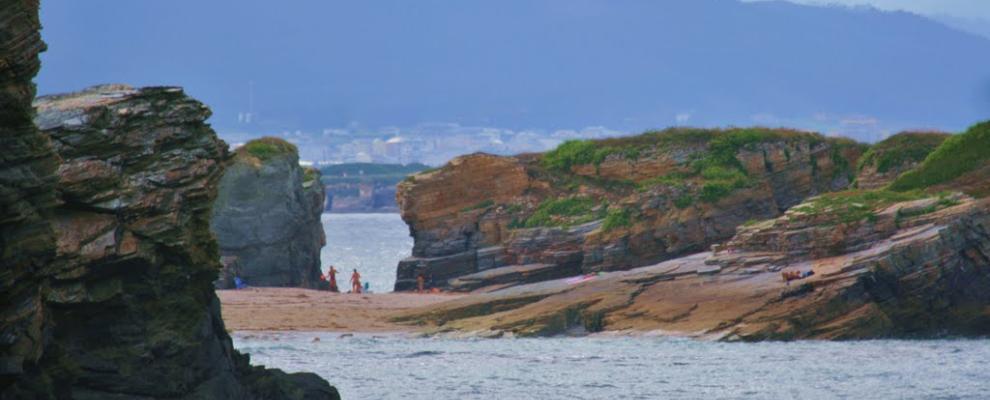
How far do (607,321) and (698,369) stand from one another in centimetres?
867

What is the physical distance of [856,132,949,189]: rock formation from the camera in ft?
206

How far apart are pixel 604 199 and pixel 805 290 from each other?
64.7ft

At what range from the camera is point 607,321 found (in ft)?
171

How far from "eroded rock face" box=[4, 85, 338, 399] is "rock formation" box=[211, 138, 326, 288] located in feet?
122

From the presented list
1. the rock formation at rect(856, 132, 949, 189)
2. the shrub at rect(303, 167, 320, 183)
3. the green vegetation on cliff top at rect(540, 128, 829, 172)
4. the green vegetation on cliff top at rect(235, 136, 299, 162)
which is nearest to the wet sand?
the green vegetation on cliff top at rect(235, 136, 299, 162)

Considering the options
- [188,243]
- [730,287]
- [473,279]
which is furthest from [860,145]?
[188,243]

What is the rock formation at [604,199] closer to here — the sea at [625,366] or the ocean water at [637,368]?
the sea at [625,366]

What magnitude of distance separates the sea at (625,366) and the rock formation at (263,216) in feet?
43.7

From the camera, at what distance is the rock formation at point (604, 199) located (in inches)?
2466

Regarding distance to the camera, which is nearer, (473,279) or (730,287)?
(730,287)

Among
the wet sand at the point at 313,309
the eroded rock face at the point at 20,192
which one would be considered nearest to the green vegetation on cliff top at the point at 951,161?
the wet sand at the point at 313,309

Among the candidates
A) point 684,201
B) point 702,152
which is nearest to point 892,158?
point 684,201

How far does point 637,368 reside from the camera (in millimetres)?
44312

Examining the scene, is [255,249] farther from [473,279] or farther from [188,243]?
[188,243]
